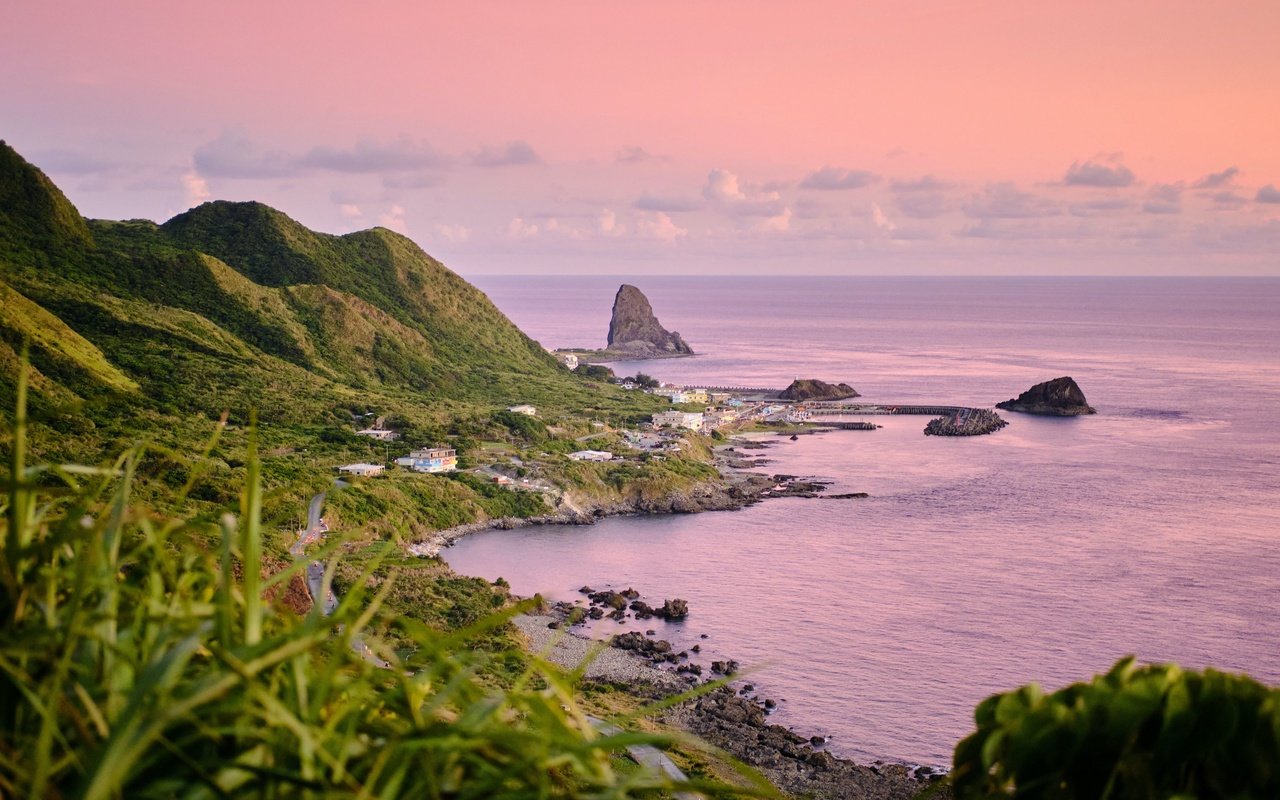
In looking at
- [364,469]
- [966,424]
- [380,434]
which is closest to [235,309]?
[380,434]

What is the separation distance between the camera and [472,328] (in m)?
102

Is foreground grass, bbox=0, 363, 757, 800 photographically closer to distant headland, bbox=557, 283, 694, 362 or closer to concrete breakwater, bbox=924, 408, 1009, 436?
concrete breakwater, bbox=924, 408, 1009, 436

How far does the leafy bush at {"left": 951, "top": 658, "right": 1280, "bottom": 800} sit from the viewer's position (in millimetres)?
2572

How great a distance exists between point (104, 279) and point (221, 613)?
3008 inches

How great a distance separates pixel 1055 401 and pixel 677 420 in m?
30.8

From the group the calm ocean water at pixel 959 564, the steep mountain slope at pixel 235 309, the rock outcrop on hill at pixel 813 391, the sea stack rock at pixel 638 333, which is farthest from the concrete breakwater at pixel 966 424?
the sea stack rock at pixel 638 333

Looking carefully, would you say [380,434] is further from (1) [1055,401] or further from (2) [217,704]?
(2) [217,704]

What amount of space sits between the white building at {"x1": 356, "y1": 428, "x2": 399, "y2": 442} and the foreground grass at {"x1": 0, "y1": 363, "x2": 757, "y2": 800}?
57977mm

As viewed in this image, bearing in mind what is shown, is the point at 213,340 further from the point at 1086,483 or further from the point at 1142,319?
the point at 1142,319

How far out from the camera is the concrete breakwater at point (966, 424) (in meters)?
76.8

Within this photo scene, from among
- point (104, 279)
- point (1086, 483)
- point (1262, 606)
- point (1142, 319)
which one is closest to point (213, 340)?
point (104, 279)

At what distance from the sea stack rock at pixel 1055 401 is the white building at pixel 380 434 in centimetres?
4871

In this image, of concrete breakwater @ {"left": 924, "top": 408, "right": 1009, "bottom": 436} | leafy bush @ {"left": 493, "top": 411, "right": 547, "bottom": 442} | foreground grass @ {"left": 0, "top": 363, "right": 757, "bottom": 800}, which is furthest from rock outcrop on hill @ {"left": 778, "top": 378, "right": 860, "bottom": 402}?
foreground grass @ {"left": 0, "top": 363, "right": 757, "bottom": 800}

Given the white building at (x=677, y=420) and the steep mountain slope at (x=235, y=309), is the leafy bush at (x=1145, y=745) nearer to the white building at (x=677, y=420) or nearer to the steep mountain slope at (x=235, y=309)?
the steep mountain slope at (x=235, y=309)
